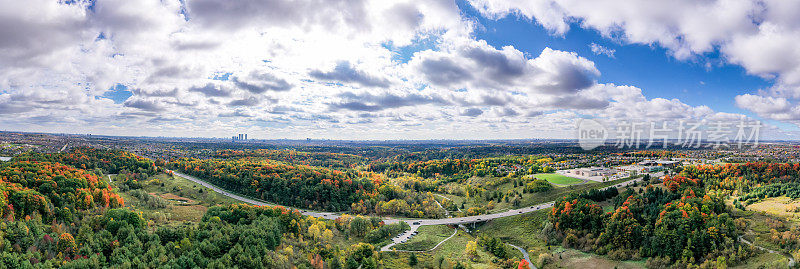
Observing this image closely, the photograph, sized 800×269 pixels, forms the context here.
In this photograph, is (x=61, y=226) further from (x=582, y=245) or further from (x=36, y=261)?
(x=582, y=245)

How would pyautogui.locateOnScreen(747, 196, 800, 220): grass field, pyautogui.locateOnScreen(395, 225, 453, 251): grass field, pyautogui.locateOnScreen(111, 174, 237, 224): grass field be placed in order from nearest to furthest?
pyautogui.locateOnScreen(747, 196, 800, 220): grass field < pyautogui.locateOnScreen(395, 225, 453, 251): grass field < pyautogui.locateOnScreen(111, 174, 237, 224): grass field

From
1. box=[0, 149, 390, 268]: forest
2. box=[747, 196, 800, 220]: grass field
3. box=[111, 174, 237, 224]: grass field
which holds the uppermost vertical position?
box=[747, 196, 800, 220]: grass field

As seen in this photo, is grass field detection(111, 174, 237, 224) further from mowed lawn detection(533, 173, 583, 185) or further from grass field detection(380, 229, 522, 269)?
mowed lawn detection(533, 173, 583, 185)

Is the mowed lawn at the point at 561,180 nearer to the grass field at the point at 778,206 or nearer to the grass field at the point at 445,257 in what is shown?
the grass field at the point at 778,206

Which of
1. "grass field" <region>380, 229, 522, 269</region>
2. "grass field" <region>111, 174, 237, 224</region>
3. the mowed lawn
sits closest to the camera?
"grass field" <region>380, 229, 522, 269</region>

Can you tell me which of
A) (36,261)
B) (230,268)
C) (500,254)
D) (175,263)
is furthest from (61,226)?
(500,254)

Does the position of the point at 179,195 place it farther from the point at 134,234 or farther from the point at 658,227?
the point at 658,227

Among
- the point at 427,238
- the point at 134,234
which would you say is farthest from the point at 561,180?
the point at 134,234

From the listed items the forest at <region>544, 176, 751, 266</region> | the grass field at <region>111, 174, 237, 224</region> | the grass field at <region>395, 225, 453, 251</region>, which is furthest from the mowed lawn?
the grass field at <region>111, 174, 237, 224</region>

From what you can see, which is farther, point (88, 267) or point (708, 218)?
point (708, 218)
